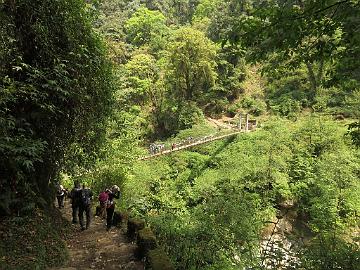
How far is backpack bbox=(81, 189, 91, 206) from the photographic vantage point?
7.63 meters

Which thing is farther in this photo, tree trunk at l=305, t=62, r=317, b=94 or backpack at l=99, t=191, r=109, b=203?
tree trunk at l=305, t=62, r=317, b=94

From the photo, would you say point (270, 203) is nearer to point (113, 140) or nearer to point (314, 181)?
point (314, 181)

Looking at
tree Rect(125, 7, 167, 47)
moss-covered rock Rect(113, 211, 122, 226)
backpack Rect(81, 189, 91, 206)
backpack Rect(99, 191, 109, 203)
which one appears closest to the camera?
backpack Rect(81, 189, 91, 206)

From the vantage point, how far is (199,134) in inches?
949

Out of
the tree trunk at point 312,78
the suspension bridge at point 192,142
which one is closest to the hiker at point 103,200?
the suspension bridge at point 192,142

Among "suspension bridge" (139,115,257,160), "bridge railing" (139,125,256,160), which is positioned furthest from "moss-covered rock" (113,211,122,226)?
"bridge railing" (139,125,256,160)

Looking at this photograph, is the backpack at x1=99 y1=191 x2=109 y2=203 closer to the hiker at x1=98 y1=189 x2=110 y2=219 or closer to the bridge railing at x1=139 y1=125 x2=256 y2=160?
the hiker at x1=98 y1=189 x2=110 y2=219

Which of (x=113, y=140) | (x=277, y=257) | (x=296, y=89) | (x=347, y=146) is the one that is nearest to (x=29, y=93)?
(x=277, y=257)

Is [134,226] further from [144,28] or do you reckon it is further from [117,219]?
[144,28]

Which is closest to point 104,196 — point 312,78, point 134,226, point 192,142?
point 134,226

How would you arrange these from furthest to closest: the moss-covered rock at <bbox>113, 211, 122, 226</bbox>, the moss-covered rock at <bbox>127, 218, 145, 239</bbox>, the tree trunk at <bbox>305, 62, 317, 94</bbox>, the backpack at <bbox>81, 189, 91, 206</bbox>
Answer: the tree trunk at <bbox>305, 62, 317, 94</bbox>
the moss-covered rock at <bbox>113, 211, 122, 226</bbox>
the backpack at <bbox>81, 189, 91, 206</bbox>
the moss-covered rock at <bbox>127, 218, 145, 239</bbox>

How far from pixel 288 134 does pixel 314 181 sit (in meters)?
4.93

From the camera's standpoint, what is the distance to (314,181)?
1616 cm

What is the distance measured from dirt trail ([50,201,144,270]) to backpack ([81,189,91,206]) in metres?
0.60
